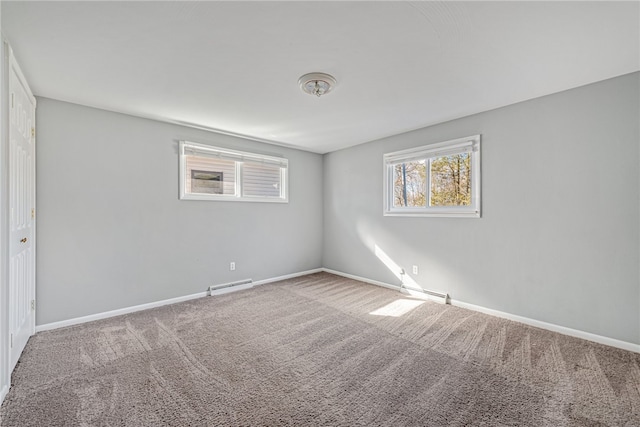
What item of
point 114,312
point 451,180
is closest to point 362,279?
point 451,180

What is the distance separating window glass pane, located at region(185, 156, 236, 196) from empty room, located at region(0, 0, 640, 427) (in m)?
0.03

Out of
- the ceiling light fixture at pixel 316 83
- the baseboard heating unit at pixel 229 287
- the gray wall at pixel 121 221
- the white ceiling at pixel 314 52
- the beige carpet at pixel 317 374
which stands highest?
the white ceiling at pixel 314 52

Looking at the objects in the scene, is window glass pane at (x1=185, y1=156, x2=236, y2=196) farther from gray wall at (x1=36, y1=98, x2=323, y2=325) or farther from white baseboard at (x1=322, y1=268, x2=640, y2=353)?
white baseboard at (x1=322, y1=268, x2=640, y2=353)

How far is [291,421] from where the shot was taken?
5.21 ft

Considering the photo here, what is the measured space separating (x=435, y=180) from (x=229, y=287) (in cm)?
326

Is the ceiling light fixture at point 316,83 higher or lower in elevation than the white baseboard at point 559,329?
higher

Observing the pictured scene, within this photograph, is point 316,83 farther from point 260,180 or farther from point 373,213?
point 373,213

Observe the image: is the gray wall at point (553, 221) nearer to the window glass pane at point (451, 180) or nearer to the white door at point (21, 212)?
the window glass pane at point (451, 180)

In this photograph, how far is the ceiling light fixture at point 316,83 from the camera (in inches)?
90.9

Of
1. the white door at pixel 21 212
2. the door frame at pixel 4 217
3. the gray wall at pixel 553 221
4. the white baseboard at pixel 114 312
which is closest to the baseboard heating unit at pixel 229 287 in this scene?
the white baseboard at pixel 114 312

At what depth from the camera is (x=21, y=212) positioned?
223cm

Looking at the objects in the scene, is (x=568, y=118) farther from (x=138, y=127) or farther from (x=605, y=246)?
(x=138, y=127)

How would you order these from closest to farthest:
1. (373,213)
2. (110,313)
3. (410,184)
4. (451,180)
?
(110,313), (451,180), (410,184), (373,213)

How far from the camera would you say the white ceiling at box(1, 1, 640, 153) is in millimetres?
1601
